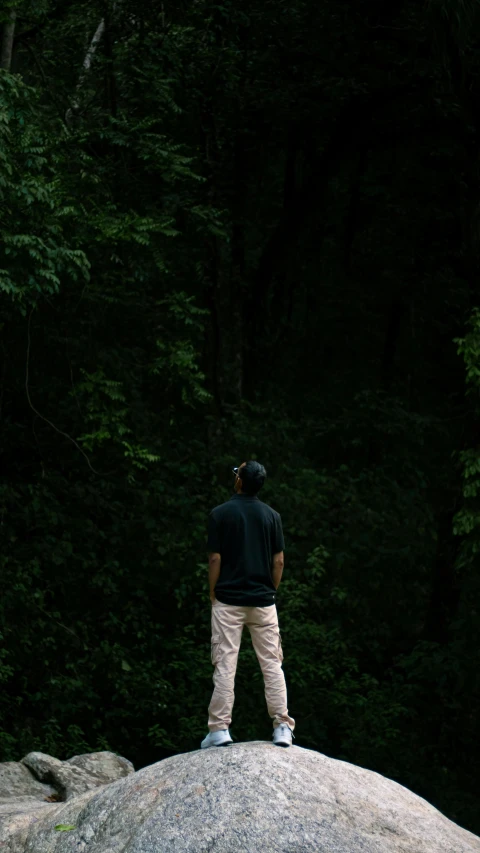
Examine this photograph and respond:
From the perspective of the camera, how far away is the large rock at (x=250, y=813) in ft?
18.4

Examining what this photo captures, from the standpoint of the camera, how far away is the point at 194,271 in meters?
17.9

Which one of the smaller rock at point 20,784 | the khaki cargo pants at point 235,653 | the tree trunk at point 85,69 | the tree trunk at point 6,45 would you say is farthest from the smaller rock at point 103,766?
the tree trunk at point 85,69

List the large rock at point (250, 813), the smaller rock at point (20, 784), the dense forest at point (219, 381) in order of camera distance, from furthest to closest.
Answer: the dense forest at point (219, 381), the smaller rock at point (20, 784), the large rock at point (250, 813)

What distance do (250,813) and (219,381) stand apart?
1241 cm

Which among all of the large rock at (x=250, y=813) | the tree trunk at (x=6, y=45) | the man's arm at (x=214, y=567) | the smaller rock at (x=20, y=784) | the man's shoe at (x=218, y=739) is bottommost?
the smaller rock at (x=20, y=784)

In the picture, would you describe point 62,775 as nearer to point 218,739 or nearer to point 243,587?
point 218,739

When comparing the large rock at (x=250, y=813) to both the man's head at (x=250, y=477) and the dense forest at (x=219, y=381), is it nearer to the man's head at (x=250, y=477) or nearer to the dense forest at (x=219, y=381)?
the man's head at (x=250, y=477)

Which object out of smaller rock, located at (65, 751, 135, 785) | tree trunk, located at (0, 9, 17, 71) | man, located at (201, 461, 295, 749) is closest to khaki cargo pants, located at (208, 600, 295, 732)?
man, located at (201, 461, 295, 749)

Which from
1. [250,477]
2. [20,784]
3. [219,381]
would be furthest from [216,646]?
[219,381]

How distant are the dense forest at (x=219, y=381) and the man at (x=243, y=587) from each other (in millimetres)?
A: 4949

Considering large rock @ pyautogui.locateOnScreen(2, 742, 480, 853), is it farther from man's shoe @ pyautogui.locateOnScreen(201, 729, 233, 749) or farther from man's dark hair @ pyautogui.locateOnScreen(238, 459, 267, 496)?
man's dark hair @ pyautogui.locateOnScreen(238, 459, 267, 496)

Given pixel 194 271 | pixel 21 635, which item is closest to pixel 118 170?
pixel 194 271

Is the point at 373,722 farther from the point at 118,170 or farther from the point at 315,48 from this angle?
the point at 315,48

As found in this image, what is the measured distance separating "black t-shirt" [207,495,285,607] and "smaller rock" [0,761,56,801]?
3.32m
